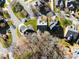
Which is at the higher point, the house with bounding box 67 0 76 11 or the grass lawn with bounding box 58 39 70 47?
the house with bounding box 67 0 76 11

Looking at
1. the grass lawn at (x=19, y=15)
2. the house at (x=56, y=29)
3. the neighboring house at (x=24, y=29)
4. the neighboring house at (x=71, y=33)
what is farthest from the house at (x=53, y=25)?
the grass lawn at (x=19, y=15)

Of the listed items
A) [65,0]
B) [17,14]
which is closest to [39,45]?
[17,14]

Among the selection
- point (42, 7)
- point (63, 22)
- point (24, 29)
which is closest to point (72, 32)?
point (63, 22)

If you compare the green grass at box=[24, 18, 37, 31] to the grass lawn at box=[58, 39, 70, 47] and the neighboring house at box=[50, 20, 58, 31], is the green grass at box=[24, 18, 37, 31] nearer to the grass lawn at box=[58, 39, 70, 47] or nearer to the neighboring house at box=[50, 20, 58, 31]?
the neighboring house at box=[50, 20, 58, 31]

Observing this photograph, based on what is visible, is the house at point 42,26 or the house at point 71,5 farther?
the house at point 71,5

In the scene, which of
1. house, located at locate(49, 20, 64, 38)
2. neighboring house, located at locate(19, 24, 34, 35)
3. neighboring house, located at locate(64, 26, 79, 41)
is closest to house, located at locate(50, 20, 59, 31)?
house, located at locate(49, 20, 64, 38)

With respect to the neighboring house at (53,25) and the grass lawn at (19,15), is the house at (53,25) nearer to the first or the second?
the neighboring house at (53,25)

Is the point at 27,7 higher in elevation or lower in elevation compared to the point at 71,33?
higher

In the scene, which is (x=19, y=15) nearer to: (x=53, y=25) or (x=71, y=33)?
(x=53, y=25)

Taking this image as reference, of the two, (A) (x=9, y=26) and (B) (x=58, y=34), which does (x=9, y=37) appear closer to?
(A) (x=9, y=26)

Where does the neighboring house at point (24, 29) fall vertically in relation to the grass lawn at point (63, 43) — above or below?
above
